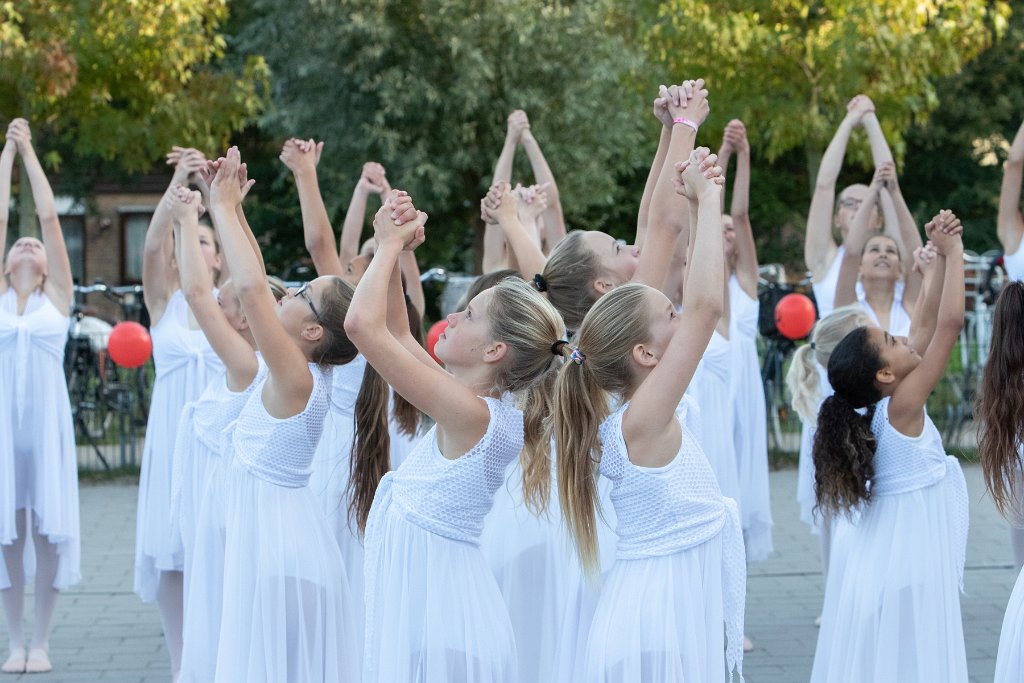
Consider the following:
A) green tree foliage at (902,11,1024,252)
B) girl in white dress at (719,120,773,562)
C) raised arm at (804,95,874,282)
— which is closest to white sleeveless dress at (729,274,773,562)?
girl in white dress at (719,120,773,562)

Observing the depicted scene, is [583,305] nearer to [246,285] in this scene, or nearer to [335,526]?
[246,285]

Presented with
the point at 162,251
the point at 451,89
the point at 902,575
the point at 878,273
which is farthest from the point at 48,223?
the point at 451,89

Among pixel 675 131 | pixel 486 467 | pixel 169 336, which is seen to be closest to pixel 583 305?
pixel 675 131

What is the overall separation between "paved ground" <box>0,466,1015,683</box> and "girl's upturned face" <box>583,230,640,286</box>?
156 cm

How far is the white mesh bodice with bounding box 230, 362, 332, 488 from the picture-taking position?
4250mm

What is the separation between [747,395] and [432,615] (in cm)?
401

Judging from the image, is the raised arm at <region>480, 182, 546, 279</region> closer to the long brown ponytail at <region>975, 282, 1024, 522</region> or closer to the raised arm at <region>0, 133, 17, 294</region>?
the long brown ponytail at <region>975, 282, 1024, 522</region>

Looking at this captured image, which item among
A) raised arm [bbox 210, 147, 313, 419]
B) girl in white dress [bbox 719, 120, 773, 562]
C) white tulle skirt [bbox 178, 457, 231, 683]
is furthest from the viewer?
girl in white dress [bbox 719, 120, 773, 562]

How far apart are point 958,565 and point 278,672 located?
2375 millimetres

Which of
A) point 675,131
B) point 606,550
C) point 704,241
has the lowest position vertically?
point 606,550

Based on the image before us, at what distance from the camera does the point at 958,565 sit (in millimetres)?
4691

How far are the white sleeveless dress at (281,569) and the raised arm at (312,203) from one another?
104cm

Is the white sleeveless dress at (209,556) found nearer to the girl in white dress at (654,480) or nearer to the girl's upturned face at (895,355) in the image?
the girl in white dress at (654,480)

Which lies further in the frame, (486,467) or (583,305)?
(583,305)
